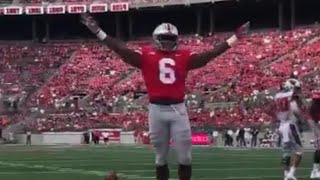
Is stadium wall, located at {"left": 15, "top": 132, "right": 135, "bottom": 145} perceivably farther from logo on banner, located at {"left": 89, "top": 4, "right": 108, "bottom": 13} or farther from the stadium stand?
logo on banner, located at {"left": 89, "top": 4, "right": 108, "bottom": 13}

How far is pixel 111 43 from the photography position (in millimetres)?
8070

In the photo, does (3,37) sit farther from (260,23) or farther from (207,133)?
(207,133)

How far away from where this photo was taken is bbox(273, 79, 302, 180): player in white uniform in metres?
12.9

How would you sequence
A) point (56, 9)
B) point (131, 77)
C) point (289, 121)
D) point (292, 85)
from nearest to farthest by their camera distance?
point (292, 85), point (289, 121), point (131, 77), point (56, 9)

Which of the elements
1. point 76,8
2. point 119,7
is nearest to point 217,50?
point 119,7

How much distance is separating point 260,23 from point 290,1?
3.58 m

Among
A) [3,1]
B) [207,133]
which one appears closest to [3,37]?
[3,1]

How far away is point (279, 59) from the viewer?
44250 millimetres

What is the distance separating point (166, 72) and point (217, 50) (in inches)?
22.7

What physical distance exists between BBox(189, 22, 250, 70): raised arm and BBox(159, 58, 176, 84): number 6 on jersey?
0.68 feet

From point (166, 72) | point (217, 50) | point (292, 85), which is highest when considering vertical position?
point (217, 50)

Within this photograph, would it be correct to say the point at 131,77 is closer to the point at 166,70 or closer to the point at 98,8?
the point at 98,8

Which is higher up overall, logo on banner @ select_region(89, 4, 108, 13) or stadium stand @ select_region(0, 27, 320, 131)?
logo on banner @ select_region(89, 4, 108, 13)

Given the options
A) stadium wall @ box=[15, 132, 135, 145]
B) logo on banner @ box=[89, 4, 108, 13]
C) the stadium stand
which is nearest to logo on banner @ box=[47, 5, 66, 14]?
logo on banner @ box=[89, 4, 108, 13]
